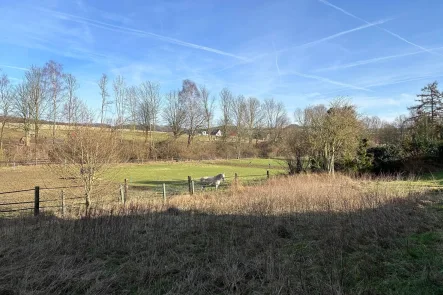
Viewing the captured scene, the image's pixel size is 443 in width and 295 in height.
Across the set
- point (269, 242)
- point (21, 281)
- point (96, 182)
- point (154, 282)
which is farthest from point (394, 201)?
point (96, 182)

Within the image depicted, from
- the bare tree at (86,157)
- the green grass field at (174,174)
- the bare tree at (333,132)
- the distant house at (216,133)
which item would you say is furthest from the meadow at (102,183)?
the distant house at (216,133)

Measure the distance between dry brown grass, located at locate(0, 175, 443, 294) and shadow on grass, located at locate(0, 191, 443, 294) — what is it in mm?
17

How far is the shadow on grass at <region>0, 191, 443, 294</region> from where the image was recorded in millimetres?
4113

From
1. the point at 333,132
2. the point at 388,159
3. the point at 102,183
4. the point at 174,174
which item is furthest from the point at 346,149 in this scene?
the point at 174,174

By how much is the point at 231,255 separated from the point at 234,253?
114 millimetres

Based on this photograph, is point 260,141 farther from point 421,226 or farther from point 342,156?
point 421,226

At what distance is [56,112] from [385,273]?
174 feet

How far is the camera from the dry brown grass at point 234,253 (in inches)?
162

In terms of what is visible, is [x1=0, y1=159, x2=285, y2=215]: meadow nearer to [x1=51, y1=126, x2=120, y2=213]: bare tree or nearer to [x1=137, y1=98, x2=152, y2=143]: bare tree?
[x1=51, y1=126, x2=120, y2=213]: bare tree

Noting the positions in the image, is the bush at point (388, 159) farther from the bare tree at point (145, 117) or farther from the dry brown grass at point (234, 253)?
the bare tree at point (145, 117)

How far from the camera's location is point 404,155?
1015 inches

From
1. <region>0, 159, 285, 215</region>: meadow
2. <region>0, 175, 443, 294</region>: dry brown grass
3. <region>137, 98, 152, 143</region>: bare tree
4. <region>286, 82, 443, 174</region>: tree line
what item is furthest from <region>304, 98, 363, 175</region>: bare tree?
<region>137, 98, 152, 143</region>: bare tree

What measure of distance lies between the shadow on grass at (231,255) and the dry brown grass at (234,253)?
0.06 ft

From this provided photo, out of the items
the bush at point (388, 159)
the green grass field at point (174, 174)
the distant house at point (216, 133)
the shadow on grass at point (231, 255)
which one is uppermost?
the distant house at point (216, 133)
